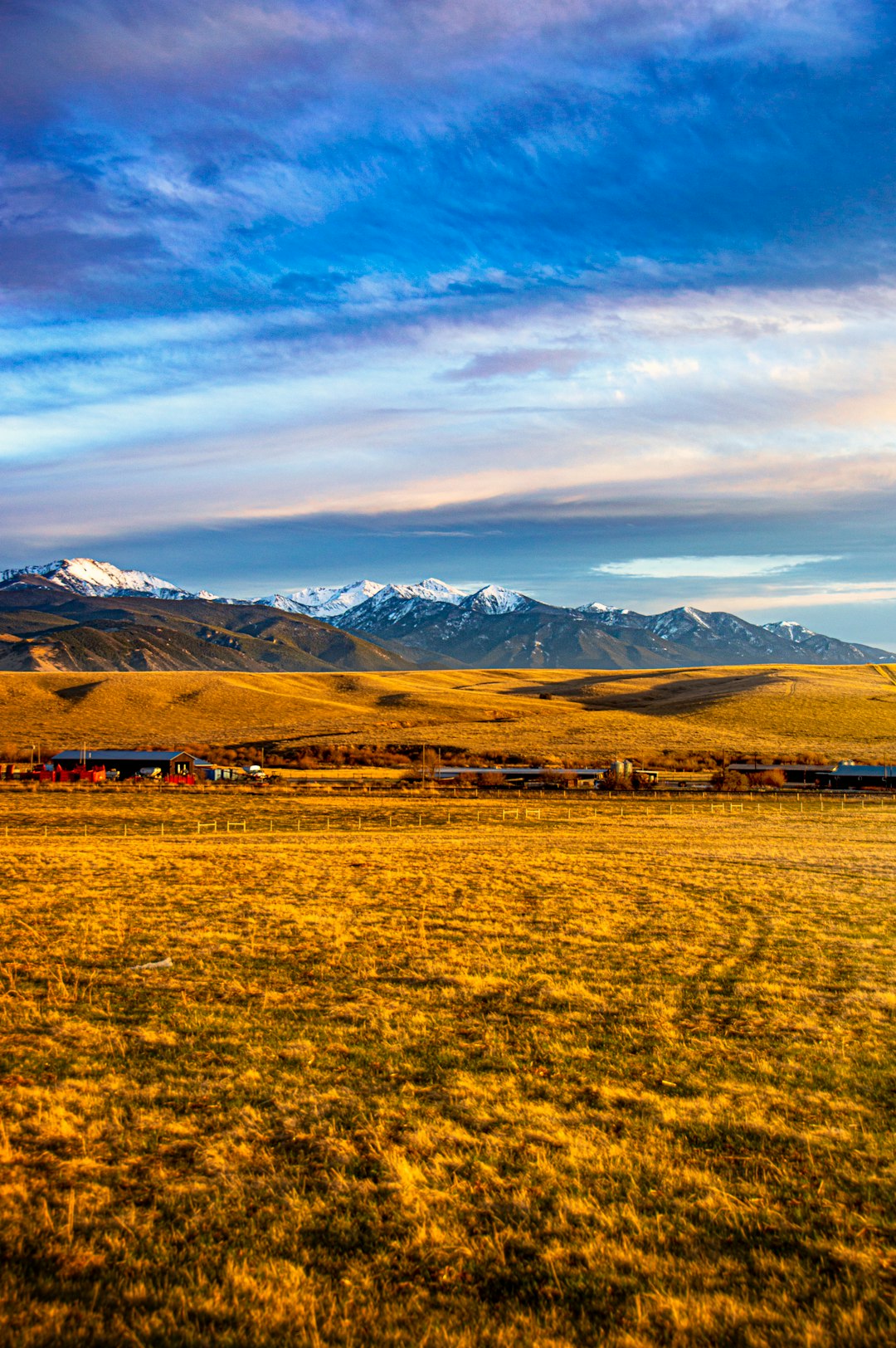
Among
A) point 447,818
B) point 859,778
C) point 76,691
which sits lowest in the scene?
point 447,818

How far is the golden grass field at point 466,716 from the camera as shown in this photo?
305 ft

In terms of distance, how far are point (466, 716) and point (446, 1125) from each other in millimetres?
111469

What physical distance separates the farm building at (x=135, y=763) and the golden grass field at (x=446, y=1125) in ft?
196

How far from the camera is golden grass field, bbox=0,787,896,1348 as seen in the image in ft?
19.2

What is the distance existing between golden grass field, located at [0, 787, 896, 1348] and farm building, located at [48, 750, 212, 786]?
196 ft

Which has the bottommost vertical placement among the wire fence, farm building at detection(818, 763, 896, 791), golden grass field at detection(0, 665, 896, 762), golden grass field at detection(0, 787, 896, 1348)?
the wire fence

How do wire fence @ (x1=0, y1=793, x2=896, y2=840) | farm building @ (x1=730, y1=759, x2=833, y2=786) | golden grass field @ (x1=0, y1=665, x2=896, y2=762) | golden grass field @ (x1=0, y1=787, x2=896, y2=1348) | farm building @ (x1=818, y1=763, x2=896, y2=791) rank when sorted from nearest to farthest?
golden grass field @ (x1=0, y1=787, x2=896, y2=1348) < wire fence @ (x1=0, y1=793, x2=896, y2=840) < farm building @ (x1=818, y1=763, x2=896, y2=791) < farm building @ (x1=730, y1=759, x2=833, y2=786) < golden grass field @ (x1=0, y1=665, x2=896, y2=762)

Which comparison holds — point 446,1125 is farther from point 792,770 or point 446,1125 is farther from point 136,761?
point 136,761

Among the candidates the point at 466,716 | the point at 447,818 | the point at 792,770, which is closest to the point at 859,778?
the point at 792,770

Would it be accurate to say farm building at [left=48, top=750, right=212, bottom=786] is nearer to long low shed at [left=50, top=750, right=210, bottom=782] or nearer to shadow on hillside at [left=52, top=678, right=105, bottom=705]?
long low shed at [left=50, top=750, right=210, bottom=782]

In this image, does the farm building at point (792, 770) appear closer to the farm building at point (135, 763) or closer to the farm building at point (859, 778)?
the farm building at point (859, 778)

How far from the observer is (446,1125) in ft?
27.9

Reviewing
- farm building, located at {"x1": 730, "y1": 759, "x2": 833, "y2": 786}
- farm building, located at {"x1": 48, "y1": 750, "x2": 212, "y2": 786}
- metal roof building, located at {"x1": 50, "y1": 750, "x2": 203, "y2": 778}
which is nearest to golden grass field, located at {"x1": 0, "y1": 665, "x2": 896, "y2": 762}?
farm building, located at {"x1": 730, "y1": 759, "x2": 833, "y2": 786}

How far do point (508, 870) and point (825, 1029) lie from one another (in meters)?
15.4
